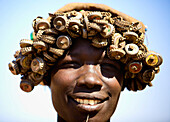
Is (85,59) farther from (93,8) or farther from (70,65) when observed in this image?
(93,8)

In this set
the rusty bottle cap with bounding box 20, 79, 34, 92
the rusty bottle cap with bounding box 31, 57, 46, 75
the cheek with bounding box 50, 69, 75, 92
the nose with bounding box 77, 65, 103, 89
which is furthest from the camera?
the rusty bottle cap with bounding box 20, 79, 34, 92

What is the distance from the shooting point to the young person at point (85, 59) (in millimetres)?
3137

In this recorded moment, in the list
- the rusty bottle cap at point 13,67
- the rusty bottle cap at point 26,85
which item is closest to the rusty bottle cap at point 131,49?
the rusty bottle cap at point 26,85

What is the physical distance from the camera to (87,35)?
10.5 ft

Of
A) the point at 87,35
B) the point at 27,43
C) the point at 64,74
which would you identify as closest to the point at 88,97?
the point at 64,74

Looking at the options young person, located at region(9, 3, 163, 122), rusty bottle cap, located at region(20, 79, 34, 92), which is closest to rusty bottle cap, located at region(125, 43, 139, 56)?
young person, located at region(9, 3, 163, 122)

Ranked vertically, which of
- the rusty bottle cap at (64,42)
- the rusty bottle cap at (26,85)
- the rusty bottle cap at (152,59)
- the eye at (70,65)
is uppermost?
the rusty bottle cap at (64,42)

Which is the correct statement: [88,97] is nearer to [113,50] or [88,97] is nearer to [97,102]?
[97,102]

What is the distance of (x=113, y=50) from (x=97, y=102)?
56cm

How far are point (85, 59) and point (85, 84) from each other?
0.28 meters

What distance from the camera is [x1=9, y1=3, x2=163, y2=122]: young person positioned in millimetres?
3137

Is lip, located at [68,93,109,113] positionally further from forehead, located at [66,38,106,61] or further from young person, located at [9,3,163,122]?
forehead, located at [66,38,106,61]

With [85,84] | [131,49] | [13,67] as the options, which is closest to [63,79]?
[85,84]

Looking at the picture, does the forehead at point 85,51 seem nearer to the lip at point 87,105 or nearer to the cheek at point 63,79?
the cheek at point 63,79
